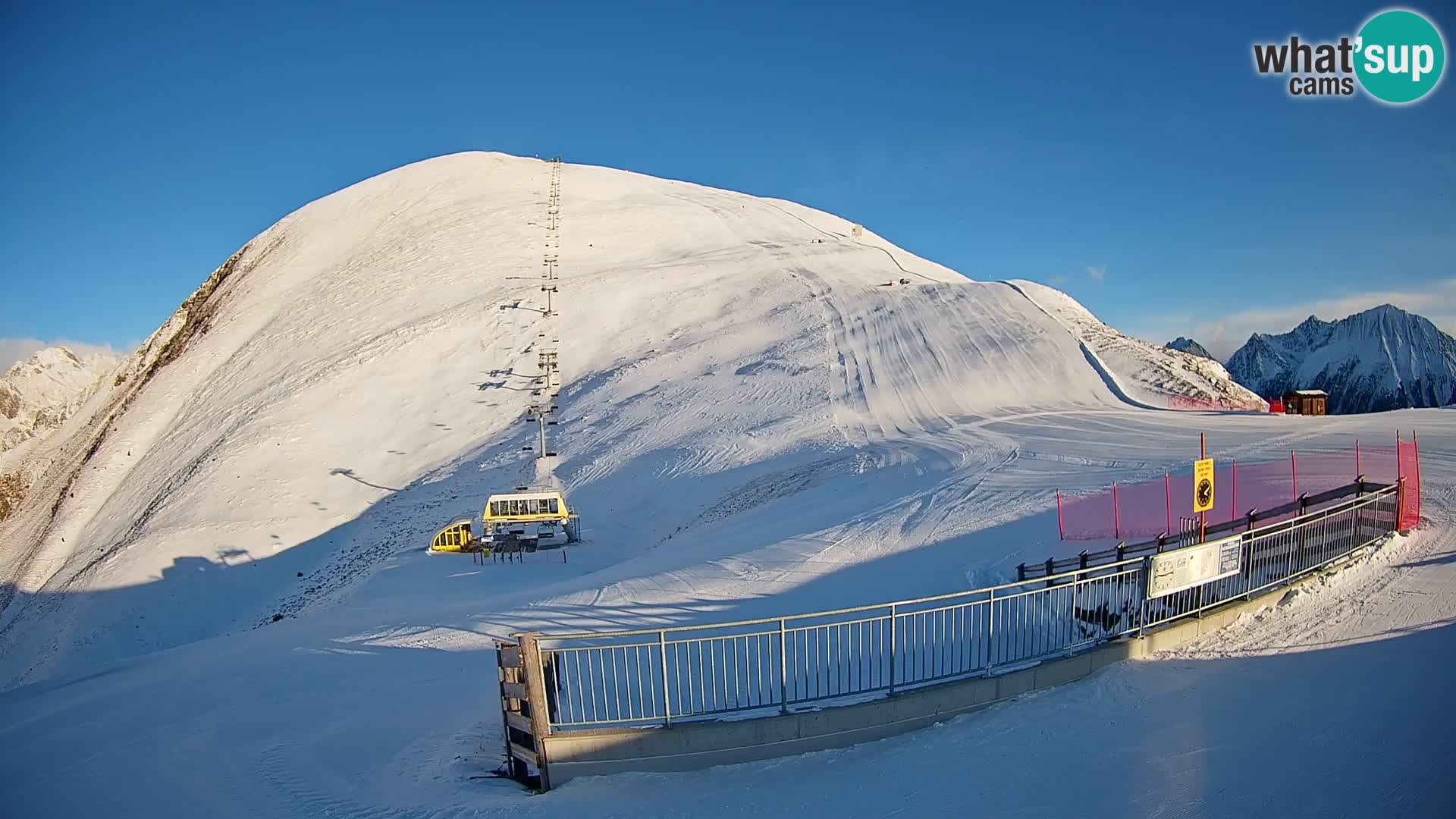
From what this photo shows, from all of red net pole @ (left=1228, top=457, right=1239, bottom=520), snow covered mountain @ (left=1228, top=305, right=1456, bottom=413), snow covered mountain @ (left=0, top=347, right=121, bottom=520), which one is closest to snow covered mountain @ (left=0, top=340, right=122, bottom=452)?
snow covered mountain @ (left=0, top=347, right=121, bottom=520)

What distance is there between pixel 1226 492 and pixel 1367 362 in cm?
13829

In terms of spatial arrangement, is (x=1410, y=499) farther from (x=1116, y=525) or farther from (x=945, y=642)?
(x=945, y=642)

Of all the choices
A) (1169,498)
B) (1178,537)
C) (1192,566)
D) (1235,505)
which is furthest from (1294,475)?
(1192,566)

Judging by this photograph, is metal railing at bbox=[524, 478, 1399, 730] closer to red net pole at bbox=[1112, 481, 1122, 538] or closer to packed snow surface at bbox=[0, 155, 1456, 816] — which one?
packed snow surface at bbox=[0, 155, 1456, 816]

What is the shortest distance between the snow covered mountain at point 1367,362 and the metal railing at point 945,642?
4525 inches

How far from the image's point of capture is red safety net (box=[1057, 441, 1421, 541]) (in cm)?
1581

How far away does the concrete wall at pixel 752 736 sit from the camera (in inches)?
322

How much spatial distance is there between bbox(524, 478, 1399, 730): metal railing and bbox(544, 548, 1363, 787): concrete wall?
0.20 meters

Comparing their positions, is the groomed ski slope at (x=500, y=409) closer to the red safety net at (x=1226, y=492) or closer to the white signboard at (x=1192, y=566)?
the red safety net at (x=1226, y=492)

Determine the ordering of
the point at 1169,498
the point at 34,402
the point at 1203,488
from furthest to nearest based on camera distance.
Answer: the point at 34,402, the point at 1169,498, the point at 1203,488

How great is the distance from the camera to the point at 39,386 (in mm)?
89875

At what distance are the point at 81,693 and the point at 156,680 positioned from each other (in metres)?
1.09

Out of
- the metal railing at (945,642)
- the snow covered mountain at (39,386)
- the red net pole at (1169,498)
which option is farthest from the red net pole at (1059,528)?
the snow covered mountain at (39,386)

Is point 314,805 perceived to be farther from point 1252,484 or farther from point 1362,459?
point 1362,459
